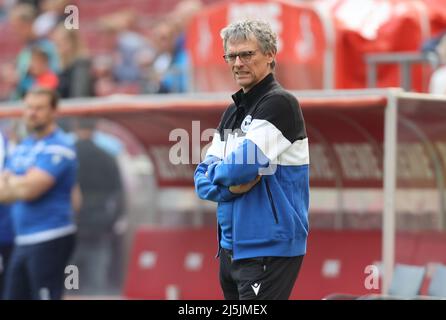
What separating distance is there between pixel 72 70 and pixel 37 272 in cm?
369

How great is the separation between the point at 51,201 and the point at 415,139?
→ 300cm

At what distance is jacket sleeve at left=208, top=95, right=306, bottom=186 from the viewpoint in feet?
19.5

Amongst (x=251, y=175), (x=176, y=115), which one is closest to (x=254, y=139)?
(x=251, y=175)

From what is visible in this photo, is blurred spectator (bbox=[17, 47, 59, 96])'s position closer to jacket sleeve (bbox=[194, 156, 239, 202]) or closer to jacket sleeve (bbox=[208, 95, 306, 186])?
jacket sleeve (bbox=[194, 156, 239, 202])

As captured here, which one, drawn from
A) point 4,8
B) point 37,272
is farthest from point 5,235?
point 4,8

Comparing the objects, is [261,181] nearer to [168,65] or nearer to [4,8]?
[168,65]

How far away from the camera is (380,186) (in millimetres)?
10742

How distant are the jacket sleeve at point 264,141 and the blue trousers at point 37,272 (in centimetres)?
375

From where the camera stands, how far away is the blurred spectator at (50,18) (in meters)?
15.9

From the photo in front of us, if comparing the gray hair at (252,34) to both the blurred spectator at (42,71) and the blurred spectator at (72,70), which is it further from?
the blurred spectator at (42,71)

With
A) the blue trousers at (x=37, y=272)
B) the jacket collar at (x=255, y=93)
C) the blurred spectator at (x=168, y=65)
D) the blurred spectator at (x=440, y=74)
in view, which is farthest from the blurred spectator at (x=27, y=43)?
the jacket collar at (x=255, y=93)

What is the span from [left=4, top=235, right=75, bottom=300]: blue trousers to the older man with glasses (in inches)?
142

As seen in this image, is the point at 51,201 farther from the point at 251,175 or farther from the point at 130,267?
the point at 251,175

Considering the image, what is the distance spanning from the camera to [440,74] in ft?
32.3
